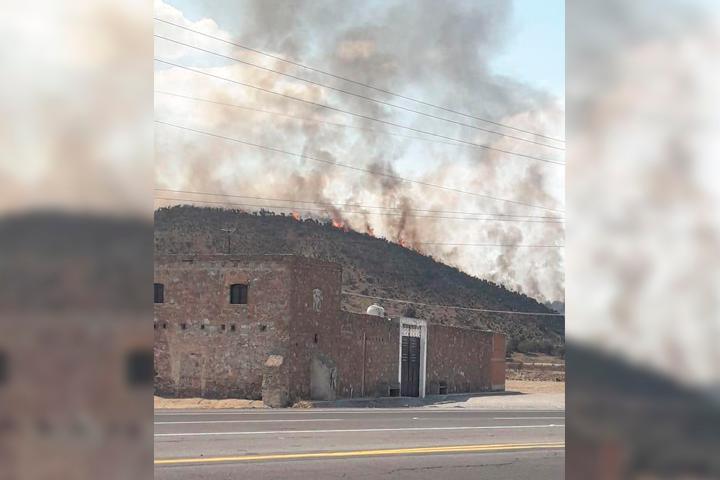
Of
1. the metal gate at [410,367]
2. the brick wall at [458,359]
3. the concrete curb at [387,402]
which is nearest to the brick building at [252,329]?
the concrete curb at [387,402]

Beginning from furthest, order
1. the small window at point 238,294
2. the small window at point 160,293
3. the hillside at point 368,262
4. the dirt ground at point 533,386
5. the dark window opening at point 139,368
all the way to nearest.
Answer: the hillside at point 368,262 → the dirt ground at point 533,386 → the small window at point 160,293 → the small window at point 238,294 → the dark window opening at point 139,368

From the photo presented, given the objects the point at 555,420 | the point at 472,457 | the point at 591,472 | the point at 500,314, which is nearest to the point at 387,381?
the point at 555,420

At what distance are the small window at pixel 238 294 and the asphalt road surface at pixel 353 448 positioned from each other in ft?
29.2

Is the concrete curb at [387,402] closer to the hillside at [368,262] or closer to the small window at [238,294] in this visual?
the small window at [238,294]

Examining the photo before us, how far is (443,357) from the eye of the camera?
3750cm

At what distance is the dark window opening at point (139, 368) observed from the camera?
9.86 feet

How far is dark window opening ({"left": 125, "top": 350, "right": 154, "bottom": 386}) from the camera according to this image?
3.00m

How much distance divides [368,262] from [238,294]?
188 ft

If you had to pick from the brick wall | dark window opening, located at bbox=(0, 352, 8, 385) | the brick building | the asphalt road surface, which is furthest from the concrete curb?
dark window opening, located at bbox=(0, 352, 8, 385)

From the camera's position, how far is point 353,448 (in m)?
13.7

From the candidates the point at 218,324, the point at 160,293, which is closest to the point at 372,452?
the point at 218,324

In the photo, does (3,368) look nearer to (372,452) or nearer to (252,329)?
(372,452)

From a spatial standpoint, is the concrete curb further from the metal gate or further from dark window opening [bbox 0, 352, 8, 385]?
dark window opening [bbox 0, 352, 8, 385]

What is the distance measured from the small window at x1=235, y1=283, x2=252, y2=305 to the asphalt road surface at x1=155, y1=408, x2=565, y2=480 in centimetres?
890
